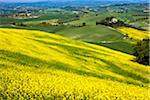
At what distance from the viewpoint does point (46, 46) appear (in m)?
59.6

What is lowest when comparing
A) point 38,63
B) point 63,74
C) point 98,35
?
point 98,35

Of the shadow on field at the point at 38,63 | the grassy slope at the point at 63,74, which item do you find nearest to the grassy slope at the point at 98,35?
the grassy slope at the point at 63,74

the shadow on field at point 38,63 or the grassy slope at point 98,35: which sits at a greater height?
the shadow on field at point 38,63

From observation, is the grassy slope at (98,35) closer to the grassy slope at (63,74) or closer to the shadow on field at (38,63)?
the grassy slope at (63,74)

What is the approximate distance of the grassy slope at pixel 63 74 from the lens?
3212 cm

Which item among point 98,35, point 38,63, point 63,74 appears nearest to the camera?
point 63,74

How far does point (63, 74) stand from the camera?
138ft

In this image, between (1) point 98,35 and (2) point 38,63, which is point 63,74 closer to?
(2) point 38,63

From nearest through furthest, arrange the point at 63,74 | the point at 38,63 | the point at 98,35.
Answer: the point at 63,74
the point at 38,63
the point at 98,35

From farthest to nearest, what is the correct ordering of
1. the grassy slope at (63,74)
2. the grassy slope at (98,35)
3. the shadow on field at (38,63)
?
the grassy slope at (98,35)
the shadow on field at (38,63)
the grassy slope at (63,74)

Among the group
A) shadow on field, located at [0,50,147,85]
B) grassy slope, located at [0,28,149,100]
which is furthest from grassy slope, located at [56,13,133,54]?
shadow on field, located at [0,50,147,85]

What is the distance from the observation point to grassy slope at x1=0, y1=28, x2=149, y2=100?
32.1 metres

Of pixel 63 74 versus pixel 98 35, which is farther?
pixel 98 35

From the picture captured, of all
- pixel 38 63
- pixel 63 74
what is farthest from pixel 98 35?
pixel 63 74
